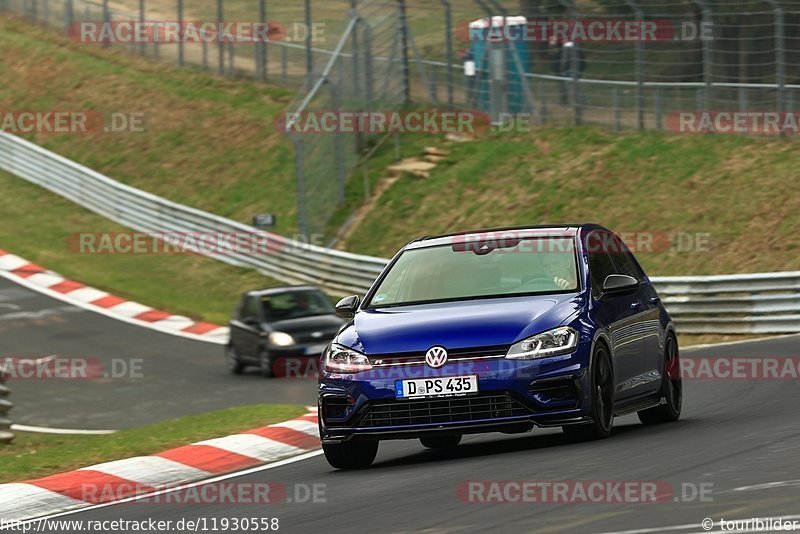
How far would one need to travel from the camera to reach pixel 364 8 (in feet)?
115

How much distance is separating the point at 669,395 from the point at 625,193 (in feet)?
55.5

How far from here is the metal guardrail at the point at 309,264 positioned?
22031 mm

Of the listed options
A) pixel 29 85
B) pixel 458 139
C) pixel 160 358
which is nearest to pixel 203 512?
pixel 160 358

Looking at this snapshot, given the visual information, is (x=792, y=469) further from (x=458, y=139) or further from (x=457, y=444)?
(x=458, y=139)

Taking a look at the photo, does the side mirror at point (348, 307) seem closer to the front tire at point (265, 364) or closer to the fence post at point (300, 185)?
the front tire at point (265, 364)

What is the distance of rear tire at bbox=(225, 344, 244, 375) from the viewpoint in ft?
75.5

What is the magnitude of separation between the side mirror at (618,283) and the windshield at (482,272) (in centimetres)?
21

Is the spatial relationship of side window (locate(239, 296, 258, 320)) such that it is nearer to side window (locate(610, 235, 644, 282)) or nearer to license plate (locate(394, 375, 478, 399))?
side window (locate(610, 235, 644, 282))

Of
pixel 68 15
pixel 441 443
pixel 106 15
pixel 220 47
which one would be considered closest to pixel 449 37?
pixel 220 47

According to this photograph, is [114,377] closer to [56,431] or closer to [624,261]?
[56,431]

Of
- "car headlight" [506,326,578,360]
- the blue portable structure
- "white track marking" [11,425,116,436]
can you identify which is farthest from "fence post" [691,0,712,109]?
"car headlight" [506,326,578,360]

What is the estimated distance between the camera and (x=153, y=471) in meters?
11.1

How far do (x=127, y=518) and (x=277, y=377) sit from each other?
529 inches

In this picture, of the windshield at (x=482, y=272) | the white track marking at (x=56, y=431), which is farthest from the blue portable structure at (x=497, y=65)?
the windshield at (x=482, y=272)
